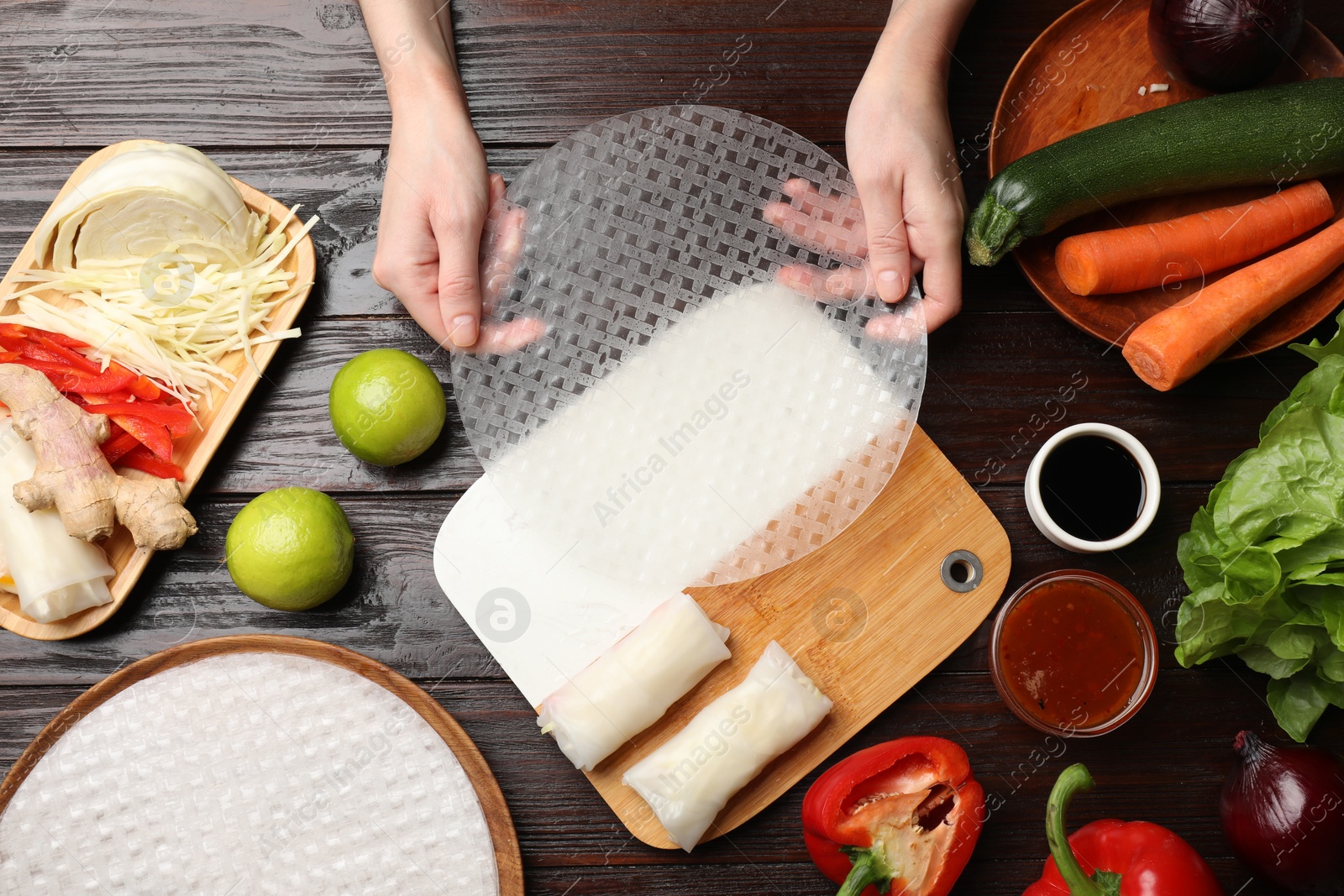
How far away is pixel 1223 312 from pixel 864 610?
623mm

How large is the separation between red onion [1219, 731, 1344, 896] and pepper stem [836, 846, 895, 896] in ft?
1.59

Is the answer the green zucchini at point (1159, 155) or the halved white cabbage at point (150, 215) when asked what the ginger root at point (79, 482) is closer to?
the halved white cabbage at point (150, 215)

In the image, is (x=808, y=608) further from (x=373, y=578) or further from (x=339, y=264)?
(x=339, y=264)

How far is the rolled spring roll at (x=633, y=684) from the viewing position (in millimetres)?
1047

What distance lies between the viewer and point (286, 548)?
3.37ft

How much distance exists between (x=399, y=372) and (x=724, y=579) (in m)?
0.49

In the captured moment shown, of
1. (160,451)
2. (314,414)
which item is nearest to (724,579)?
(314,414)

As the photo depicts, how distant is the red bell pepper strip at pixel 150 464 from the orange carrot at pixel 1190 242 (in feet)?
4.05

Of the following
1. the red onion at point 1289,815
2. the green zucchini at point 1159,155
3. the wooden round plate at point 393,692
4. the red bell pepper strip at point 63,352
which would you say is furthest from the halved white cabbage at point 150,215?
the red onion at point 1289,815

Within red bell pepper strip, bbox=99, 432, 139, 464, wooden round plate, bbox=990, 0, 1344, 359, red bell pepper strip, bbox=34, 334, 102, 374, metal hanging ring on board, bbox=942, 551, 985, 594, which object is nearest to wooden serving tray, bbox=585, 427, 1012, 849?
metal hanging ring on board, bbox=942, 551, 985, 594

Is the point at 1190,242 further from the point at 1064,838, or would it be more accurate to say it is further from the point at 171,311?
the point at 171,311

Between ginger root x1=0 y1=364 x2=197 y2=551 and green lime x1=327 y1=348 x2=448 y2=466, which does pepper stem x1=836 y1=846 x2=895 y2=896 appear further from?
ginger root x1=0 y1=364 x2=197 y2=551

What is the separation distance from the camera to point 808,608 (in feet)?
3.66

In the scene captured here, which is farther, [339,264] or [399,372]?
[339,264]
